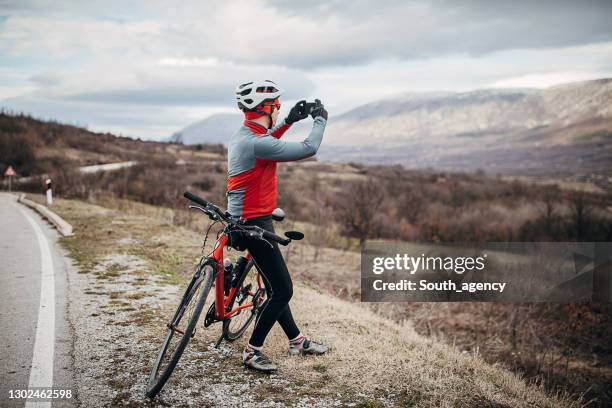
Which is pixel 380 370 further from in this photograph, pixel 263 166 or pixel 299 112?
pixel 299 112

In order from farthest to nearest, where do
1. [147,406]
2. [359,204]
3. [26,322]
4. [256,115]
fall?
[359,204]
[26,322]
[256,115]
[147,406]

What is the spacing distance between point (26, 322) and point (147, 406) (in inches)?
110

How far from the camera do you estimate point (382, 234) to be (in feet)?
98.7

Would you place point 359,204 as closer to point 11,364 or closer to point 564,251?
point 564,251

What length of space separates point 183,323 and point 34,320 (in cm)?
280

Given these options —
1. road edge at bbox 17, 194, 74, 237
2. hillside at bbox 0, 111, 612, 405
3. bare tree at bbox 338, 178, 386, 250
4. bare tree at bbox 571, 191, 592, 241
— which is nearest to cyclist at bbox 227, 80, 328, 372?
hillside at bbox 0, 111, 612, 405

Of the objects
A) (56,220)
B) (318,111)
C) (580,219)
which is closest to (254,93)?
(318,111)

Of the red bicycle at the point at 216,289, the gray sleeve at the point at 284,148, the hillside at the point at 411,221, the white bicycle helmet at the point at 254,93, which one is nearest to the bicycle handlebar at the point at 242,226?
the red bicycle at the point at 216,289

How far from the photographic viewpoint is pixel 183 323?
418 centimetres

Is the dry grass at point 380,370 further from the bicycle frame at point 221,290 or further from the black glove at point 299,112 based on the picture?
the black glove at point 299,112

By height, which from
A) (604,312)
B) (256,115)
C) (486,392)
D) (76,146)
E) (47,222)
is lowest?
(604,312)

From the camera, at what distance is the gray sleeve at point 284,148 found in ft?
13.2

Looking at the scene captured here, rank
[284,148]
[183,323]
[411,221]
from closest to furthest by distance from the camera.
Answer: [284,148] < [183,323] < [411,221]

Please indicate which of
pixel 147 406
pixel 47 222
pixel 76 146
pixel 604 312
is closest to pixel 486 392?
pixel 147 406
